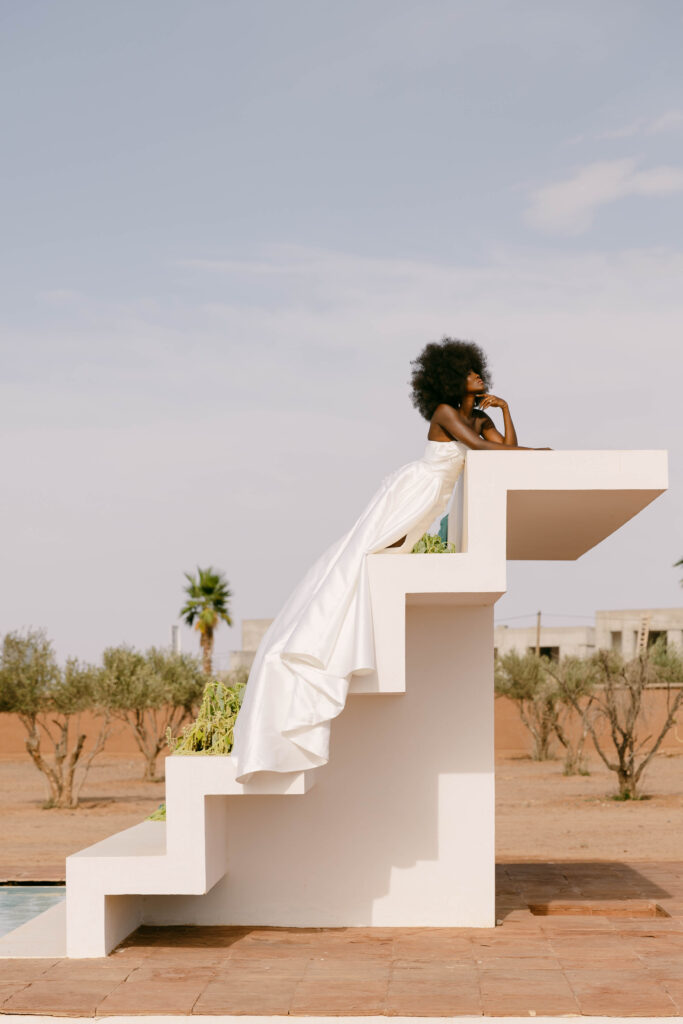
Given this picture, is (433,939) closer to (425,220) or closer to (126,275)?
(425,220)

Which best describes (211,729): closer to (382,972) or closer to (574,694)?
(382,972)

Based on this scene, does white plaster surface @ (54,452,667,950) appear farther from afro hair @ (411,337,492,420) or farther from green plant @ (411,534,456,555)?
afro hair @ (411,337,492,420)

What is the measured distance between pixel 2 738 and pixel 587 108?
26.8m

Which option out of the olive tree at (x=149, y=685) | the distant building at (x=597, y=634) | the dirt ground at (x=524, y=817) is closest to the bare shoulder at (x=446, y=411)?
the dirt ground at (x=524, y=817)

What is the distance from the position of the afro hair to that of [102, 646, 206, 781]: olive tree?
11166mm

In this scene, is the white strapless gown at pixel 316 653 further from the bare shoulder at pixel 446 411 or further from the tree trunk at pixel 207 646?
the tree trunk at pixel 207 646

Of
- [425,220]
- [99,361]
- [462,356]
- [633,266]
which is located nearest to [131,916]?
[462,356]

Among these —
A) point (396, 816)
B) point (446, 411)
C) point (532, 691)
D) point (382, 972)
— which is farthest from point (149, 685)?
point (382, 972)

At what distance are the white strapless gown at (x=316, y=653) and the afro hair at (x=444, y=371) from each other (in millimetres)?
797

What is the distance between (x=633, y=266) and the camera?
14812 mm

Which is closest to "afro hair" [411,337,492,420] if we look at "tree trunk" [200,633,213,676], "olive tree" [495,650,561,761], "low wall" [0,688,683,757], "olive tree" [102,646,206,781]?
"olive tree" [102,646,206,781]

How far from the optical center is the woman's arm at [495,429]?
7184 mm

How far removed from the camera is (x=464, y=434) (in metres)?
7.05

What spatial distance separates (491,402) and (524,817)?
37.5ft
